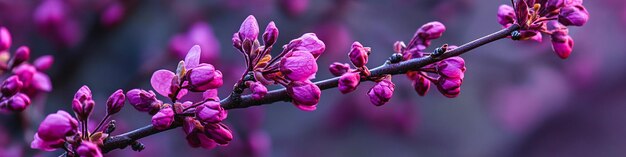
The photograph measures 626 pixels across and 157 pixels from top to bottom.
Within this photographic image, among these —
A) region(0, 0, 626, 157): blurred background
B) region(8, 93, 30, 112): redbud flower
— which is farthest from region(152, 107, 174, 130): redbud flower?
region(0, 0, 626, 157): blurred background

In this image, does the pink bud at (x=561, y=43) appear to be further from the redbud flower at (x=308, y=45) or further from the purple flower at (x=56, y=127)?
the purple flower at (x=56, y=127)

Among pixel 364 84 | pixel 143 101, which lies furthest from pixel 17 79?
pixel 364 84

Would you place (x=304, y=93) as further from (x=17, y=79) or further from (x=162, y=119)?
(x=17, y=79)

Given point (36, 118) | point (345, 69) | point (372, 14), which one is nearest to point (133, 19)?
point (36, 118)

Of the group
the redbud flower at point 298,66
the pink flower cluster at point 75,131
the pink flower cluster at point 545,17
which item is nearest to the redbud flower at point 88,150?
the pink flower cluster at point 75,131

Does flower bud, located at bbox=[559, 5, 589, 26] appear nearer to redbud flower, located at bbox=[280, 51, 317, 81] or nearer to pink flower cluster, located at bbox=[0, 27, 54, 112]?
redbud flower, located at bbox=[280, 51, 317, 81]

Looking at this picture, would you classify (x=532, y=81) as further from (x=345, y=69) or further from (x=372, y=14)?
(x=345, y=69)
